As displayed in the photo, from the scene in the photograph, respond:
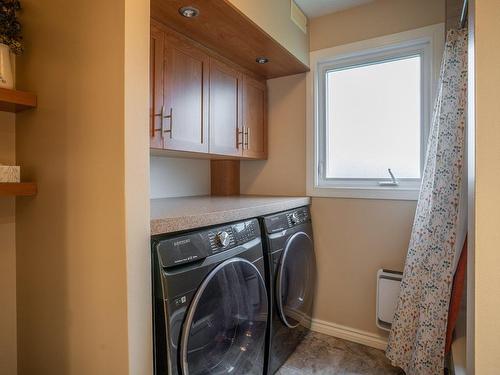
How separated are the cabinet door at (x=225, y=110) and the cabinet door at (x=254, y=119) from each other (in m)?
0.08

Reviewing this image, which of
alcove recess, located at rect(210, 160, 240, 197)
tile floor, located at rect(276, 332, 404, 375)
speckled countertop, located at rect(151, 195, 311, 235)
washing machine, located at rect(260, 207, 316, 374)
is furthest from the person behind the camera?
alcove recess, located at rect(210, 160, 240, 197)

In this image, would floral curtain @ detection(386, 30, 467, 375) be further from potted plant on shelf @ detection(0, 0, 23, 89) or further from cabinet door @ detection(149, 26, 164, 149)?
potted plant on shelf @ detection(0, 0, 23, 89)

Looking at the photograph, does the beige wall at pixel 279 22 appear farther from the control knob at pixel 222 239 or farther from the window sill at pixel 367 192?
the control knob at pixel 222 239

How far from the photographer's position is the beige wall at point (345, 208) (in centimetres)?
204

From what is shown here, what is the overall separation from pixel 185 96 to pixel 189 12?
420mm

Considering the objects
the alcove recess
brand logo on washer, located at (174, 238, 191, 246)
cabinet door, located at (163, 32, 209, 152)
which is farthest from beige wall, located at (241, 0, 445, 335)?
brand logo on washer, located at (174, 238, 191, 246)

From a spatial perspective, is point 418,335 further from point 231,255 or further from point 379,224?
point 231,255

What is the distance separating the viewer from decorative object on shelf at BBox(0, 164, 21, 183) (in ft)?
3.92

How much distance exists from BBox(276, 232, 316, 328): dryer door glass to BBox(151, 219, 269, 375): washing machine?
206mm

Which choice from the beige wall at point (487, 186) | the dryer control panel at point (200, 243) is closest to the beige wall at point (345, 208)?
the dryer control panel at point (200, 243)

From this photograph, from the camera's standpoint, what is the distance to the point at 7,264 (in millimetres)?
1397

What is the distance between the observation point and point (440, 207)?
5.31 feet

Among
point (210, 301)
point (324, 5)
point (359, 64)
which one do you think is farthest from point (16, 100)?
point (359, 64)

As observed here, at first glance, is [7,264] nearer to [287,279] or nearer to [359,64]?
[287,279]
